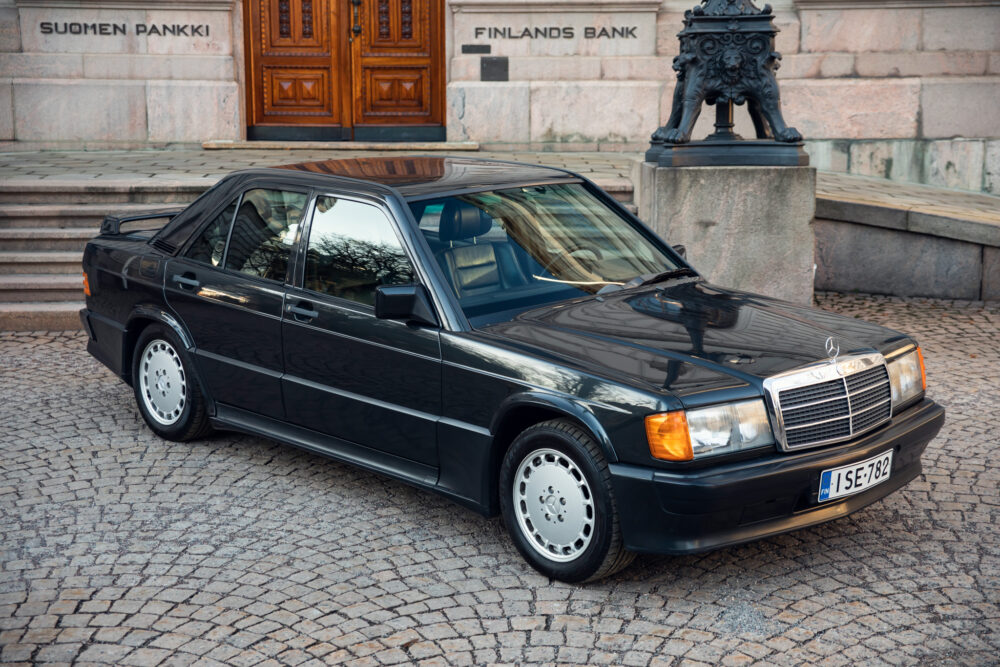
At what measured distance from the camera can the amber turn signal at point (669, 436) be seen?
4188 mm

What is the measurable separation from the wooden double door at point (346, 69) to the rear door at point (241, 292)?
8.95 meters

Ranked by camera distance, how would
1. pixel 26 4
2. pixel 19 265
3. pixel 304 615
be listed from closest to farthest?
pixel 304 615
pixel 19 265
pixel 26 4

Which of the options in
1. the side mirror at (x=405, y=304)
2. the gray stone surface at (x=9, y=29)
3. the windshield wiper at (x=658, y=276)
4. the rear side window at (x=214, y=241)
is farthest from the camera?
the gray stone surface at (x=9, y=29)

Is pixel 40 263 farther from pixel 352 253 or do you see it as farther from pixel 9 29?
pixel 9 29

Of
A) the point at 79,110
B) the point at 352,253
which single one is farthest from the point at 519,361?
the point at 79,110

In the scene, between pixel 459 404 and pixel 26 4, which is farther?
pixel 26 4

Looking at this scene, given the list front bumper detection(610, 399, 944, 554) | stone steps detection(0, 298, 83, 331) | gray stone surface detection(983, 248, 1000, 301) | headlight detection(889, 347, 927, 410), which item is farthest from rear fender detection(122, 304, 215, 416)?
gray stone surface detection(983, 248, 1000, 301)

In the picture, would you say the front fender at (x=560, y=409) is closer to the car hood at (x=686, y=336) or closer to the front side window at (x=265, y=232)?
the car hood at (x=686, y=336)

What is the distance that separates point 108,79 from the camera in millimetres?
14211

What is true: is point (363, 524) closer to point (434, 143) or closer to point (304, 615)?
point (304, 615)

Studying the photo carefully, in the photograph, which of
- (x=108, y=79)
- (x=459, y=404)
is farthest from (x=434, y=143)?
(x=459, y=404)

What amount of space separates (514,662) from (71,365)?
17.2 feet

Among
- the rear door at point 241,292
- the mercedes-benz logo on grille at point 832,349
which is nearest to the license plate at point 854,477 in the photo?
the mercedes-benz logo on grille at point 832,349

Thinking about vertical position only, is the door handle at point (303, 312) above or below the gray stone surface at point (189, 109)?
below
